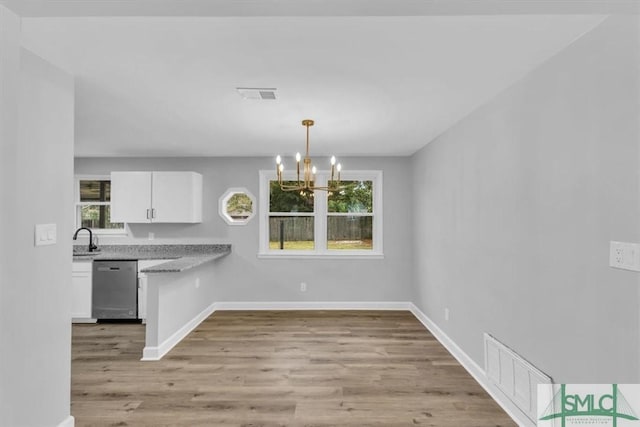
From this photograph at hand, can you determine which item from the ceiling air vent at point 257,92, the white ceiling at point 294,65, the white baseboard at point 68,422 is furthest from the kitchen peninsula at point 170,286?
the ceiling air vent at point 257,92

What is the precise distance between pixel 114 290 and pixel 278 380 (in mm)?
2816

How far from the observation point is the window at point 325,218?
557cm

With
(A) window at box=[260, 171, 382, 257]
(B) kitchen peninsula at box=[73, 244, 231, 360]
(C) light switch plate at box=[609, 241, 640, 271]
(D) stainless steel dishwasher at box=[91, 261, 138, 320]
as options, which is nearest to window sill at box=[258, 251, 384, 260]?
(A) window at box=[260, 171, 382, 257]

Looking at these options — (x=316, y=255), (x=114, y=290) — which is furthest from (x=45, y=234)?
(x=316, y=255)

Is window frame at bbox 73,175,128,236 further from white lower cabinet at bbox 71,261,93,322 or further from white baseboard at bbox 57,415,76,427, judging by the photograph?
white baseboard at bbox 57,415,76,427

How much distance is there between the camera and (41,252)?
207 centimetres

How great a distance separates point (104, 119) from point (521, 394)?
158 inches

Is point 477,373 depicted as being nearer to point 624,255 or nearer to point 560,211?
→ point 560,211

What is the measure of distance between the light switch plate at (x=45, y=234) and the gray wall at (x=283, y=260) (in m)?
3.32

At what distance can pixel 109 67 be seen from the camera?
227 cm

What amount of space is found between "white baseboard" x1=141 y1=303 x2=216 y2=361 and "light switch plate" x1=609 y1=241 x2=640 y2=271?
11.7 ft

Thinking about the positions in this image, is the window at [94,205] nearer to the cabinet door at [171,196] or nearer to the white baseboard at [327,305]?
the cabinet door at [171,196]

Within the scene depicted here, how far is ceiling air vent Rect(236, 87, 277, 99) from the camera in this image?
8.54 ft

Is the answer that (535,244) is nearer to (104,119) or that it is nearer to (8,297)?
(8,297)
